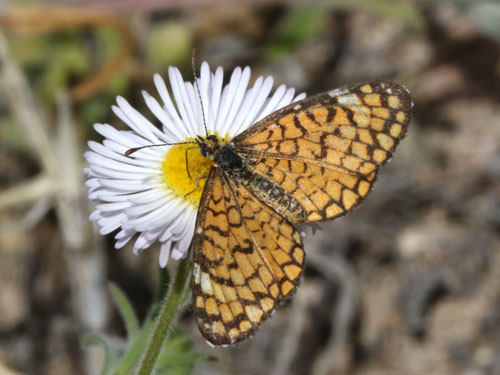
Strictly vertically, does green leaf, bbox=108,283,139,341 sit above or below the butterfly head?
below

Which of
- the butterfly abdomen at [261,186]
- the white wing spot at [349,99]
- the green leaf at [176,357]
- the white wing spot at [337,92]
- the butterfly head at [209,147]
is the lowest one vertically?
the green leaf at [176,357]

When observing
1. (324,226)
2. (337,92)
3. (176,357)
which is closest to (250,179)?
(337,92)

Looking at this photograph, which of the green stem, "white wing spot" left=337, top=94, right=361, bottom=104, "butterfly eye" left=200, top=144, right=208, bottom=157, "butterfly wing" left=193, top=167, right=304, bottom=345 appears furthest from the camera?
"butterfly eye" left=200, top=144, right=208, bottom=157

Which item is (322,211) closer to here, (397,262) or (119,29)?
(397,262)

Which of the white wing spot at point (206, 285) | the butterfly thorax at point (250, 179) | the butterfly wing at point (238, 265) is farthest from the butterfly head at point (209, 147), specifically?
the white wing spot at point (206, 285)

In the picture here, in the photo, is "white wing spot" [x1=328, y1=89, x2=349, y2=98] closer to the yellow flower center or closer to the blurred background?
the yellow flower center

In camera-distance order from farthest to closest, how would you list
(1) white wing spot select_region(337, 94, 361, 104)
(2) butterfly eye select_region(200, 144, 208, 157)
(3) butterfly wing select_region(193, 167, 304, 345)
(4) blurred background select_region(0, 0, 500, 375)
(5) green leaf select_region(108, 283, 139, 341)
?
(4) blurred background select_region(0, 0, 500, 375) < (5) green leaf select_region(108, 283, 139, 341) < (2) butterfly eye select_region(200, 144, 208, 157) < (1) white wing spot select_region(337, 94, 361, 104) < (3) butterfly wing select_region(193, 167, 304, 345)

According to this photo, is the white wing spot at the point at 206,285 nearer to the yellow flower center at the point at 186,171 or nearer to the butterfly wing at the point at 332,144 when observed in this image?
the butterfly wing at the point at 332,144

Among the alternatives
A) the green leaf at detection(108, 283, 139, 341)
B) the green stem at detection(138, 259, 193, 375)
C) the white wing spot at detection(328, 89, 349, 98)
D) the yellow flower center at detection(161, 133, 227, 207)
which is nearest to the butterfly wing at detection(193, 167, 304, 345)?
the green stem at detection(138, 259, 193, 375)

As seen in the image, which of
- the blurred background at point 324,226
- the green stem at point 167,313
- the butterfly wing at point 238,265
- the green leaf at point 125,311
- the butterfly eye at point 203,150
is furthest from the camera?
the blurred background at point 324,226
